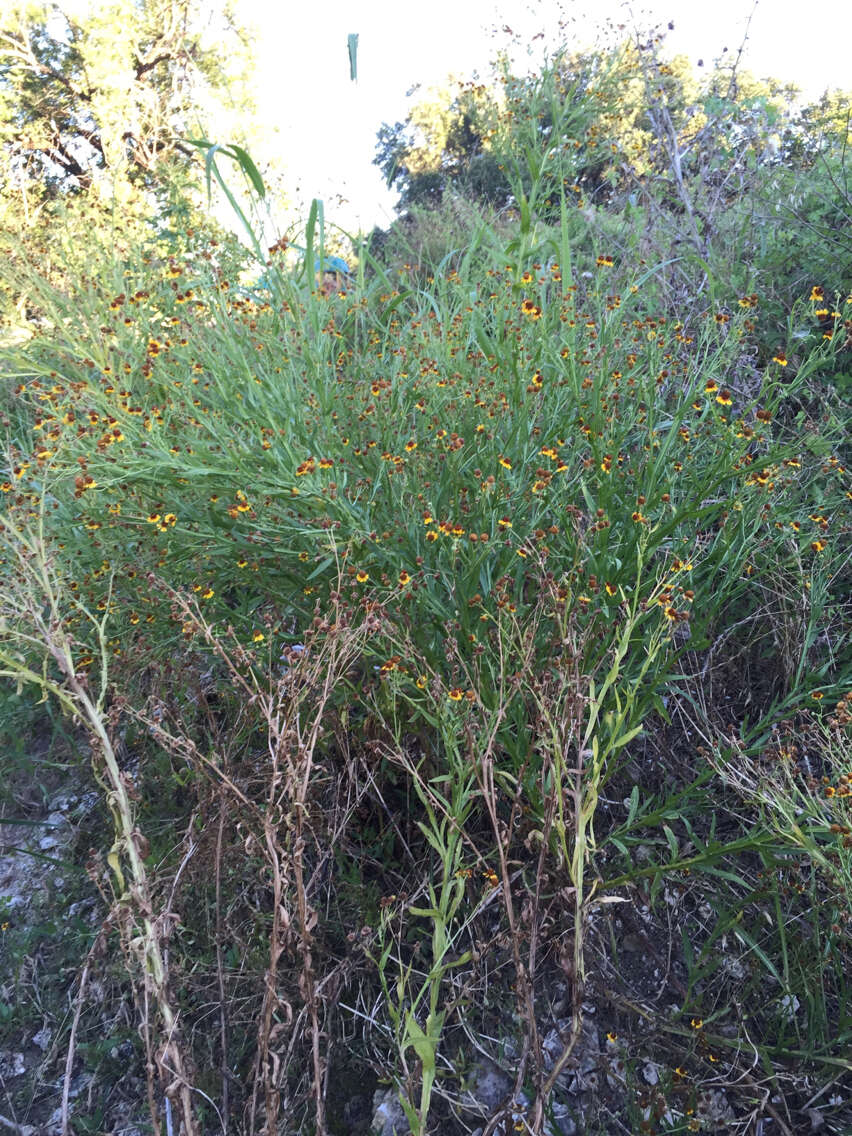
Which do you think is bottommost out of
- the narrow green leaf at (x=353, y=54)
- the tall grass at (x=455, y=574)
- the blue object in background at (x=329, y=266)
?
the tall grass at (x=455, y=574)

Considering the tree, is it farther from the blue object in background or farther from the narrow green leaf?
the narrow green leaf

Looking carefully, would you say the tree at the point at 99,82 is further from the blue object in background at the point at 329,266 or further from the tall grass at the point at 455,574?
the tall grass at the point at 455,574

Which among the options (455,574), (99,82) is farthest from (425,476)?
(99,82)

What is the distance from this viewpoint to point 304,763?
1.25m

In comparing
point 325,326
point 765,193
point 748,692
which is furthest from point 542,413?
point 765,193

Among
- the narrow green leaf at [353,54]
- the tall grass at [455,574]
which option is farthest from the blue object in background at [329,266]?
the narrow green leaf at [353,54]

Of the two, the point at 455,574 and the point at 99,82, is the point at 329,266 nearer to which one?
the point at 455,574

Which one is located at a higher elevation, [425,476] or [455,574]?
[425,476]

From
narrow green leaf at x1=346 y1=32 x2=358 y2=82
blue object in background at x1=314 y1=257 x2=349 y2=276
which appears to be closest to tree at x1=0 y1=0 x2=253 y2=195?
blue object in background at x1=314 y1=257 x2=349 y2=276

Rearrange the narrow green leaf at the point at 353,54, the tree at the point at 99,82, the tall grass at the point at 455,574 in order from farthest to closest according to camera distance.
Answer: the tree at the point at 99,82
the narrow green leaf at the point at 353,54
the tall grass at the point at 455,574

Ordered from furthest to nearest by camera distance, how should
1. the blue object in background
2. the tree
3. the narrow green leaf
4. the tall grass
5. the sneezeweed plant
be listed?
the tree < the blue object in background < the narrow green leaf < the sneezeweed plant < the tall grass

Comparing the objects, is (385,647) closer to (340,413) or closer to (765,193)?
(340,413)

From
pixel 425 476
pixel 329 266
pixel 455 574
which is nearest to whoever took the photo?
pixel 455 574

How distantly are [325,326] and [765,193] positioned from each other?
227cm
